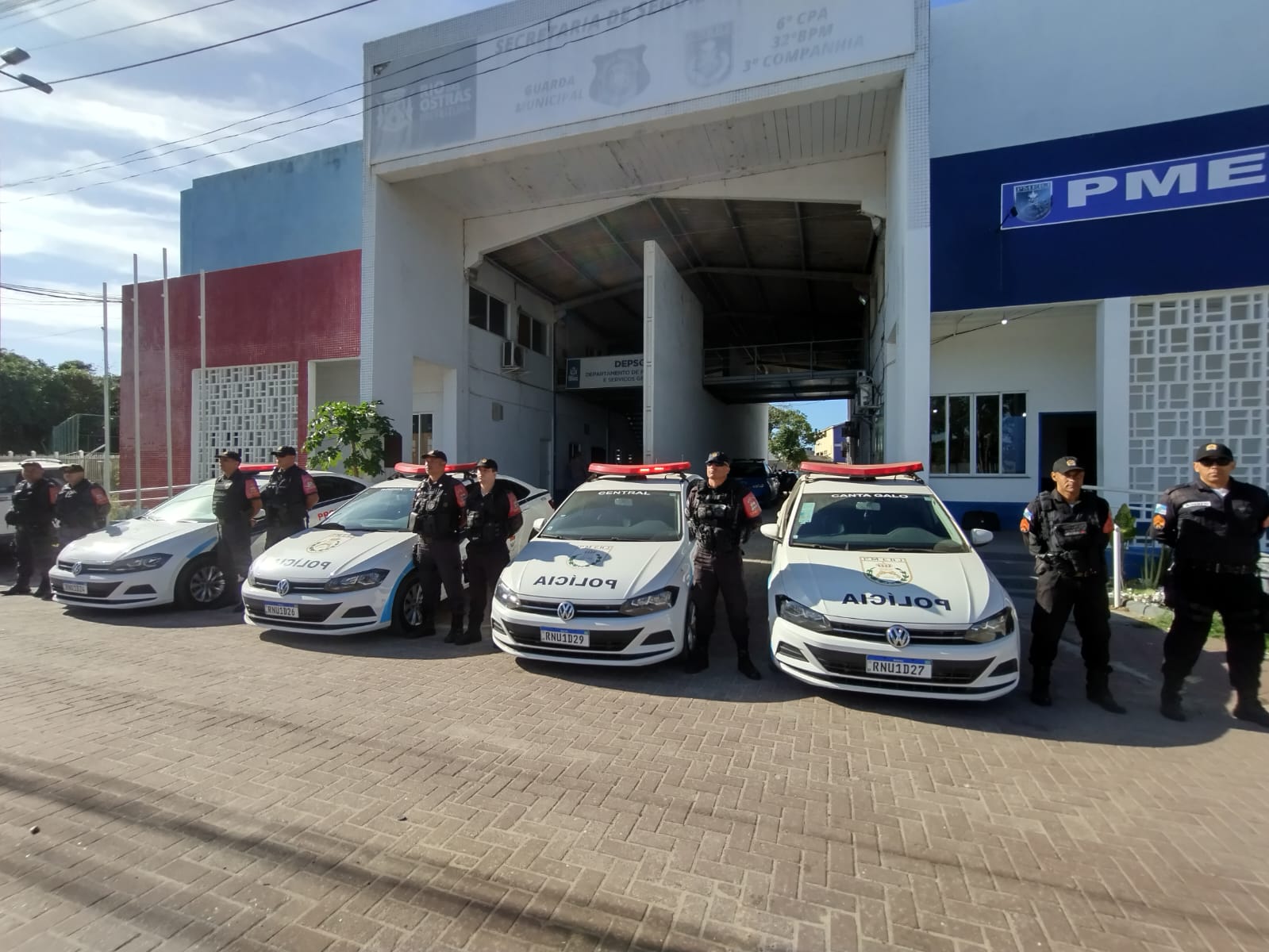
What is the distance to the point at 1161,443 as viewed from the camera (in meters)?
9.34

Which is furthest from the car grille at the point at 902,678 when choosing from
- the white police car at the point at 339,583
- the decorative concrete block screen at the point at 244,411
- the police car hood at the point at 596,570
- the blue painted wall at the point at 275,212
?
the decorative concrete block screen at the point at 244,411

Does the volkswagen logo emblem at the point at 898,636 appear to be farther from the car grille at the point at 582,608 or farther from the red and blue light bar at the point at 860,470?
the red and blue light bar at the point at 860,470

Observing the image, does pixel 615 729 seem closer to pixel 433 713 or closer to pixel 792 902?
pixel 433 713

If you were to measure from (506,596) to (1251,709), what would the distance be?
17.0ft

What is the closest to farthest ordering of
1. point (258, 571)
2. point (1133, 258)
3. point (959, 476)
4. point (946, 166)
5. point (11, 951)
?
point (11, 951), point (258, 571), point (1133, 258), point (946, 166), point (959, 476)

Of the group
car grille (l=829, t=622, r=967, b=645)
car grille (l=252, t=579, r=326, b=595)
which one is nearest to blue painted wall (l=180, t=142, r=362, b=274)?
car grille (l=252, t=579, r=326, b=595)

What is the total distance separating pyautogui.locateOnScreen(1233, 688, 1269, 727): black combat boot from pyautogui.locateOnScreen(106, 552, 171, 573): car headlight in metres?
9.39

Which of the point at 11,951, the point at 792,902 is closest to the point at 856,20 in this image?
the point at 792,902

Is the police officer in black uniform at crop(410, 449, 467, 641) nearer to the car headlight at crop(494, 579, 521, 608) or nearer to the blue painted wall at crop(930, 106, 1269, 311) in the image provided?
the car headlight at crop(494, 579, 521, 608)

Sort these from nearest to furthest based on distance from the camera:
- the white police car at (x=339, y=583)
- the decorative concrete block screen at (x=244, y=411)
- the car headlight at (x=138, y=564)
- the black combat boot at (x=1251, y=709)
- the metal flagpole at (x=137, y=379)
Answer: the black combat boot at (x=1251, y=709), the white police car at (x=339, y=583), the car headlight at (x=138, y=564), the metal flagpole at (x=137, y=379), the decorative concrete block screen at (x=244, y=411)

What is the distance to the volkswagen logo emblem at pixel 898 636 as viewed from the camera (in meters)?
4.28

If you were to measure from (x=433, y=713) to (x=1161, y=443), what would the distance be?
10.3m

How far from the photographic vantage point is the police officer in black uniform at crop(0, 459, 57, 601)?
26.8ft

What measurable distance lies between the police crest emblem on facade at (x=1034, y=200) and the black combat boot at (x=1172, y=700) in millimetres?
7473
